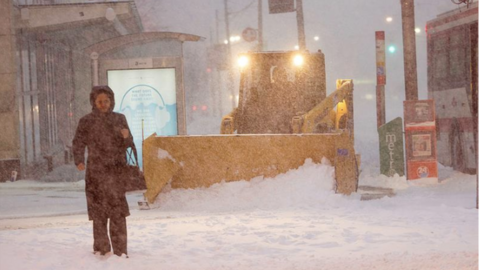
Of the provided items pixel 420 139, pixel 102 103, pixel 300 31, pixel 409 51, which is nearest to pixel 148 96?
pixel 409 51

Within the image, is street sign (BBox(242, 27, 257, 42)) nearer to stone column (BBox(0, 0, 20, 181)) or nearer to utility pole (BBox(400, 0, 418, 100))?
stone column (BBox(0, 0, 20, 181))

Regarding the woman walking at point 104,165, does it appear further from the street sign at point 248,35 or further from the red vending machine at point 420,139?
the street sign at point 248,35

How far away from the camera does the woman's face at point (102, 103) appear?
7.51m

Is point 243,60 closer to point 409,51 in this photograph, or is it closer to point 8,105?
point 409,51

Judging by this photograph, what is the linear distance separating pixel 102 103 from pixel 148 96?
32.6 ft

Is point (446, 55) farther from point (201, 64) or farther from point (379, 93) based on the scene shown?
point (201, 64)

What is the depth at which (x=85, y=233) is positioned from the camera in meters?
9.37

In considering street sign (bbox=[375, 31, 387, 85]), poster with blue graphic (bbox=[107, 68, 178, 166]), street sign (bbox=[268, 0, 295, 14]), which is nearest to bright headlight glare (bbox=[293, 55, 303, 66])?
street sign (bbox=[375, 31, 387, 85])

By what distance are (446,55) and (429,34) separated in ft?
3.43

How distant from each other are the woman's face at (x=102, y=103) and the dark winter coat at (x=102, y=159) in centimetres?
3

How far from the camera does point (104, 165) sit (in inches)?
295

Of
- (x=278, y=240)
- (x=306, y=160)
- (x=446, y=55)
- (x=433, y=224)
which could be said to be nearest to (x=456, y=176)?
(x=446, y=55)

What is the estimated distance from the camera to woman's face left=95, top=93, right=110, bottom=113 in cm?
751

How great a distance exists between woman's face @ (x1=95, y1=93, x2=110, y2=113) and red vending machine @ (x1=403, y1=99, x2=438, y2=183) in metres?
8.87
